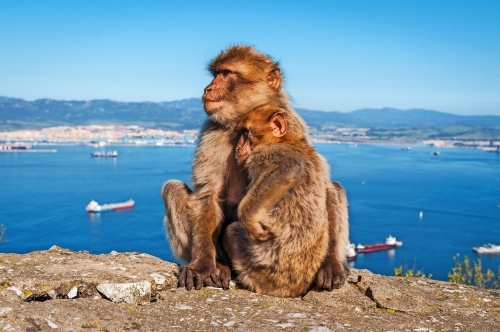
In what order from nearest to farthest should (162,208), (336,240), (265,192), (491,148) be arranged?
(265,192), (336,240), (162,208), (491,148)

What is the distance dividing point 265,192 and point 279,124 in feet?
1.61

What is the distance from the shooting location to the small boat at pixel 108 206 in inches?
1567

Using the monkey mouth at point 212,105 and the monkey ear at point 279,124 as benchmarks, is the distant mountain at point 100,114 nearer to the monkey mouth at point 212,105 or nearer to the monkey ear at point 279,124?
the monkey mouth at point 212,105

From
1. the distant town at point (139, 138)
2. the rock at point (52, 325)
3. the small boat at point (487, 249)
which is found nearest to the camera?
the rock at point (52, 325)

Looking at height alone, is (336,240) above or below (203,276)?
above

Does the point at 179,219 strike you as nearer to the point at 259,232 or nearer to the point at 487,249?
the point at 259,232

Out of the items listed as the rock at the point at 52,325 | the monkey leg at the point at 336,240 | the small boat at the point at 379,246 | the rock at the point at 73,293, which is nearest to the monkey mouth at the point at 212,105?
the monkey leg at the point at 336,240

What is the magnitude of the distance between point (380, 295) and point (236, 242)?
85 cm

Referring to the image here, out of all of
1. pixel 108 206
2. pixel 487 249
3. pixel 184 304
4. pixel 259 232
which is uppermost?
pixel 259 232

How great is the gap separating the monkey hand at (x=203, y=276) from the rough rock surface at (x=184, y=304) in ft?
0.18

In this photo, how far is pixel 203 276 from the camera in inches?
114

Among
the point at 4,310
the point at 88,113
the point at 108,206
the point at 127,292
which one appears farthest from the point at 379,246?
the point at 88,113

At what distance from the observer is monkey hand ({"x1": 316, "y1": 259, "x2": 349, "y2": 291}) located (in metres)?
2.85

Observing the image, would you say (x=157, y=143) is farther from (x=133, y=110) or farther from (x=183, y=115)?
(x=133, y=110)
